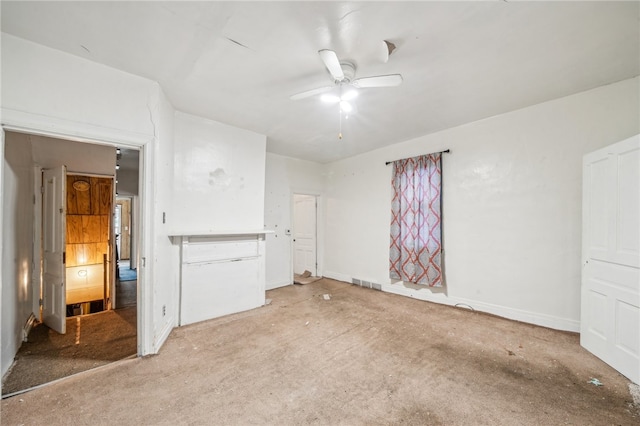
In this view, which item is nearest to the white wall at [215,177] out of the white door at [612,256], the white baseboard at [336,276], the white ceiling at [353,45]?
the white ceiling at [353,45]

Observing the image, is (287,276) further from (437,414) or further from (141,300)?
(437,414)

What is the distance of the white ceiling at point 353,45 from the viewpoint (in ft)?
5.52

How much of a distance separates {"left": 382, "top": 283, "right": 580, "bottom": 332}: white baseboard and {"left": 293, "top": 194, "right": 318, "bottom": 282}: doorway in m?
1.98

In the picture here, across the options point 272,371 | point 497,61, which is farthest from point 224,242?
point 497,61

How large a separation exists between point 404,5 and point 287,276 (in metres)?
4.62

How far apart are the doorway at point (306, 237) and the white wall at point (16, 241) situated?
4.04 metres

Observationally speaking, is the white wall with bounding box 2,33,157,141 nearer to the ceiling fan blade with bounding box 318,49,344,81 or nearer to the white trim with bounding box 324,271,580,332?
the ceiling fan blade with bounding box 318,49,344,81

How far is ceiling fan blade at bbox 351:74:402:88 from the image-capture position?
2061 millimetres

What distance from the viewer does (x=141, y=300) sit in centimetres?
243

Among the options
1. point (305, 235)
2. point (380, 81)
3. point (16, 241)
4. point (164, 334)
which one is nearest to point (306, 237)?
point (305, 235)

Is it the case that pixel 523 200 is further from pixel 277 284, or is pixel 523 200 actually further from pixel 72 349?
pixel 72 349

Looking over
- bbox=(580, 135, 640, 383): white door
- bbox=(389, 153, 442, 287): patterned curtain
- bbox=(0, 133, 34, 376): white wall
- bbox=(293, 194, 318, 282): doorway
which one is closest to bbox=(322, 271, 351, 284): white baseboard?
bbox=(293, 194, 318, 282): doorway

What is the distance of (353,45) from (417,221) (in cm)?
297

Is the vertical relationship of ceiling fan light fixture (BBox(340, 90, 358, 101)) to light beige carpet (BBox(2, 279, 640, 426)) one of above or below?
above
